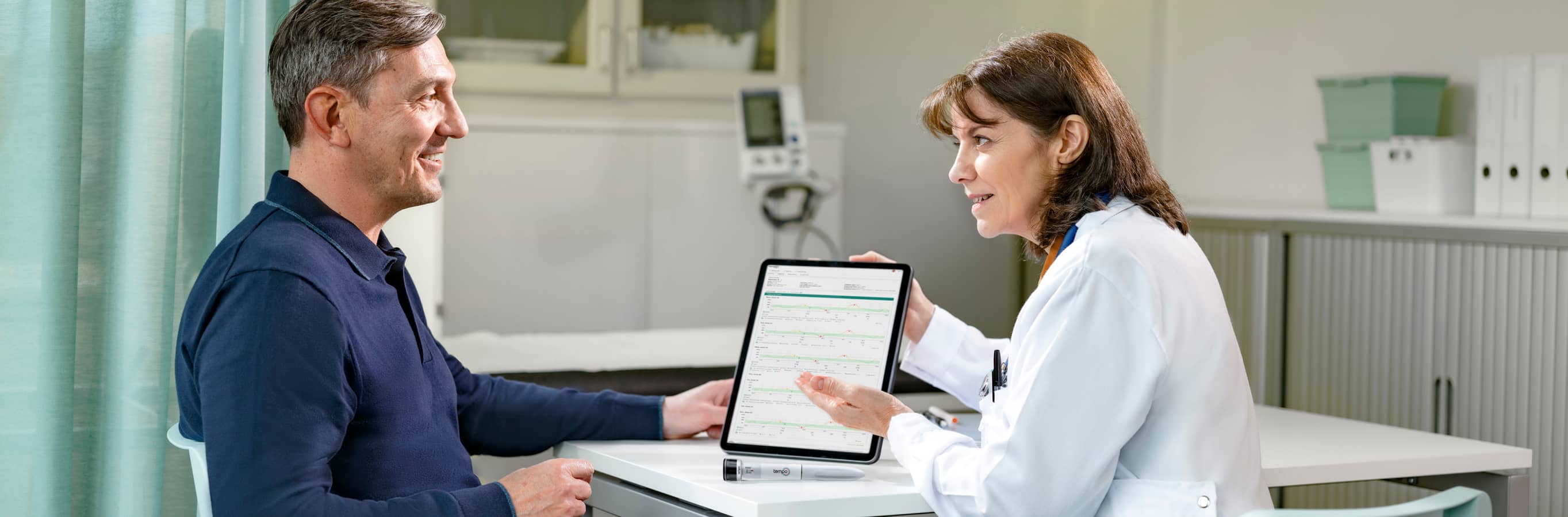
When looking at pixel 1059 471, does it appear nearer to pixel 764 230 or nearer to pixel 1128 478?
pixel 1128 478

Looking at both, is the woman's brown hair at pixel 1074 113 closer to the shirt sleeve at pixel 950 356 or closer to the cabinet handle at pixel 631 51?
the shirt sleeve at pixel 950 356

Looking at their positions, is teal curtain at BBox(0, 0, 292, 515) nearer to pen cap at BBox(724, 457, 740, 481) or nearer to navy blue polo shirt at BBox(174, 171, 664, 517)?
navy blue polo shirt at BBox(174, 171, 664, 517)

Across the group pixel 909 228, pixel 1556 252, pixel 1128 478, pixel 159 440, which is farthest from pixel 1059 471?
pixel 909 228

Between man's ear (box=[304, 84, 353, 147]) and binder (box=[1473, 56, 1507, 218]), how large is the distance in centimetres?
265

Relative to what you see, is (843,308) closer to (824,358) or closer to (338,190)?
(824,358)

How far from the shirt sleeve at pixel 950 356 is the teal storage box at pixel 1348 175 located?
6.84 ft

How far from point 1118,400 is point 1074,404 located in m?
0.05

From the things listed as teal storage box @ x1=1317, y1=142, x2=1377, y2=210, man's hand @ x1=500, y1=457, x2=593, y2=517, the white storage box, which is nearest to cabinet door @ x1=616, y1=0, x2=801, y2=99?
teal storage box @ x1=1317, y1=142, x2=1377, y2=210

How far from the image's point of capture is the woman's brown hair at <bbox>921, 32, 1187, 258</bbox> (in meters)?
1.50

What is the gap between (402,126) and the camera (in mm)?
1610

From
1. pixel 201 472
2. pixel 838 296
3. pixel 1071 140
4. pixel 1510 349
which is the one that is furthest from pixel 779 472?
pixel 1510 349

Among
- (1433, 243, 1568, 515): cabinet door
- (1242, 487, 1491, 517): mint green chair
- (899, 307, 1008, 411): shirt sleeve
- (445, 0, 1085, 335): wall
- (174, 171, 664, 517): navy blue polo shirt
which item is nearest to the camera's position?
(1242, 487, 1491, 517): mint green chair

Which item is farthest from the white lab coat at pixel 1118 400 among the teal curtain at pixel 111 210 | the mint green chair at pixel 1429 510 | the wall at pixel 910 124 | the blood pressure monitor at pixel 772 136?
the wall at pixel 910 124

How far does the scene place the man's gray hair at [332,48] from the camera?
1.57 m
